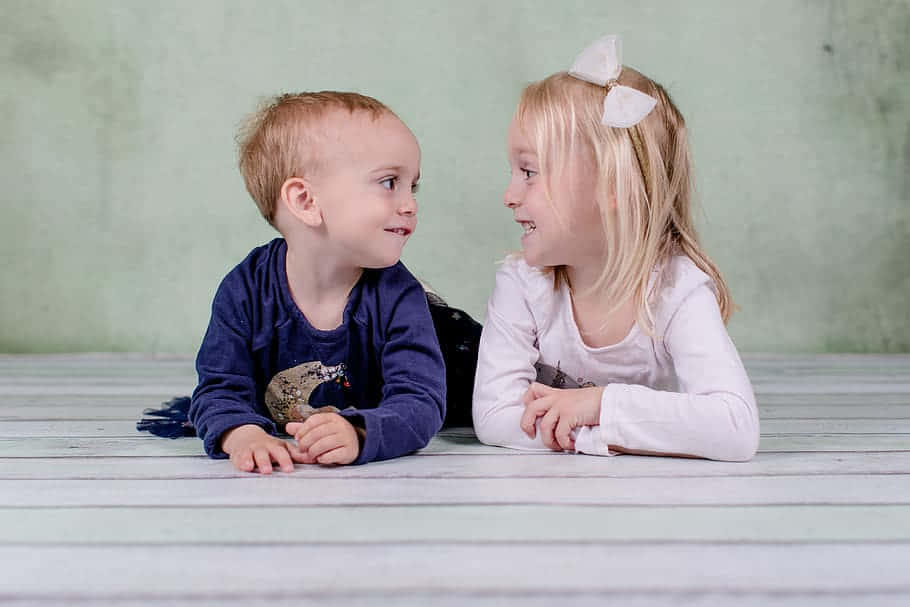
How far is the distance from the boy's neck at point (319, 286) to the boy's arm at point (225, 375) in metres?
0.09

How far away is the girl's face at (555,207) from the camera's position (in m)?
1.52

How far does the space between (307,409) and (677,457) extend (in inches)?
23.0

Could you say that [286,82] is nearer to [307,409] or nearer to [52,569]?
[307,409]

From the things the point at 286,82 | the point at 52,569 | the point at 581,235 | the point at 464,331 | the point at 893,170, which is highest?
the point at 286,82

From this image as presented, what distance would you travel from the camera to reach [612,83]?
1.51 meters

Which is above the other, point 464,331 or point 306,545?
point 464,331

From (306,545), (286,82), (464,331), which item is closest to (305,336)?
(464,331)

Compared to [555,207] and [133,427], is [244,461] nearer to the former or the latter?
[133,427]

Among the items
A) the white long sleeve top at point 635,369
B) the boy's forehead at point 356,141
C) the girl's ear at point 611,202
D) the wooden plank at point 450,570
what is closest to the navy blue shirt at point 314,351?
the white long sleeve top at point 635,369

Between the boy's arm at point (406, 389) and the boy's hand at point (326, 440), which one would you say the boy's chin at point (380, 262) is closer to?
the boy's arm at point (406, 389)

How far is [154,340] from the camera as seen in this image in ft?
9.30

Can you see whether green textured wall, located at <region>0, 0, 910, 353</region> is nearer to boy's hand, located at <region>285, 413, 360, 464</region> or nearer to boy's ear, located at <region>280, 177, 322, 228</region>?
boy's ear, located at <region>280, 177, 322, 228</region>

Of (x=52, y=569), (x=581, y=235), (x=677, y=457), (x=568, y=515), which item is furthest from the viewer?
(x=581, y=235)

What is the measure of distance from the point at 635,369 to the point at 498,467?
325 mm
